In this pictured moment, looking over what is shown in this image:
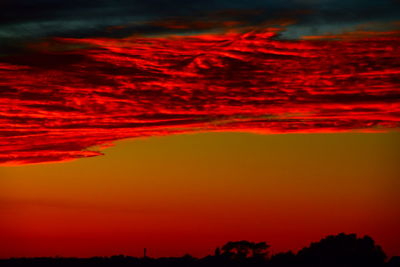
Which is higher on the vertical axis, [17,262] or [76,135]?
[76,135]

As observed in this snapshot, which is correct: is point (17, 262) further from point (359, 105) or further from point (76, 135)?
point (359, 105)

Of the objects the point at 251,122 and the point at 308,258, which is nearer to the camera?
the point at 251,122

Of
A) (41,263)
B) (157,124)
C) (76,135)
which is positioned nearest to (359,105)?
(157,124)

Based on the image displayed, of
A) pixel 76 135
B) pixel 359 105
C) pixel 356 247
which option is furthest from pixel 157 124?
pixel 356 247

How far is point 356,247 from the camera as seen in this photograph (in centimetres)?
4209

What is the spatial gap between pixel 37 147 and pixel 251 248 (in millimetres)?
11633

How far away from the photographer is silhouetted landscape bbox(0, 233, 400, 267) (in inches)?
1625

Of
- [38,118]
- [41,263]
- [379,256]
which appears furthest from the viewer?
[41,263]

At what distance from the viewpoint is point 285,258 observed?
4356 cm

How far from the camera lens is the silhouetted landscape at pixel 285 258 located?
135 ft

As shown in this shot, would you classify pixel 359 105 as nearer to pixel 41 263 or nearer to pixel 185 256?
pixel 185 256

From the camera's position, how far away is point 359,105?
118ft

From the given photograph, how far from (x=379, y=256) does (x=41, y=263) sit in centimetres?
1677

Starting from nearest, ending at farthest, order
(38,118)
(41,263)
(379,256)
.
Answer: (38,118) → (379,256) → (41,263)
